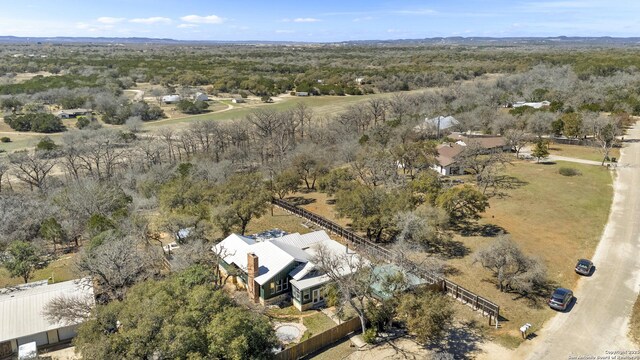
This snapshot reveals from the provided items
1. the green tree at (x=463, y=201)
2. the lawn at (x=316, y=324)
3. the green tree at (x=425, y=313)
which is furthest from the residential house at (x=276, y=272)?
the green tree at (x=463, y=201)

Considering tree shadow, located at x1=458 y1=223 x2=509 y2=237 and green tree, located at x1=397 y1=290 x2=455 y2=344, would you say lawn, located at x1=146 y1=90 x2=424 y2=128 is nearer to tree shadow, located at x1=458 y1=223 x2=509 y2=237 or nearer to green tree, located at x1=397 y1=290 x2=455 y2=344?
tree shadow, located at x1=458 y1=223 x2=509 y2=237

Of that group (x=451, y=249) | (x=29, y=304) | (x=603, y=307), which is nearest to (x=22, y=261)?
(x=29, y=304)

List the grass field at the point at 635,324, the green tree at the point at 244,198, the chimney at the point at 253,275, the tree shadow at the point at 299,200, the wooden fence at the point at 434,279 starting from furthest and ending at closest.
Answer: the tree shadow at the point at 299,200 → the green tree at the point at 244,198 → the chimney at the point at 253,275 → the wooden fence at the point at 434,279 → the grass field at the point at 635,324

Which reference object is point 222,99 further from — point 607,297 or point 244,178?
point 607,297

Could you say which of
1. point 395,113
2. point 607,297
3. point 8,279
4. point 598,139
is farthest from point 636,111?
point 8,279

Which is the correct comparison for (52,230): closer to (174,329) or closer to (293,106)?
(174,329)

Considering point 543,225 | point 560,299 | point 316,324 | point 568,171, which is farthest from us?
point 568,171

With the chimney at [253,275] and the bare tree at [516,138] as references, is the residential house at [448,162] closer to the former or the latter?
the bare tree at [516,138]

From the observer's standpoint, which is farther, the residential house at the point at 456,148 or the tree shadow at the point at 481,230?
the residential house at the point at 456,148
